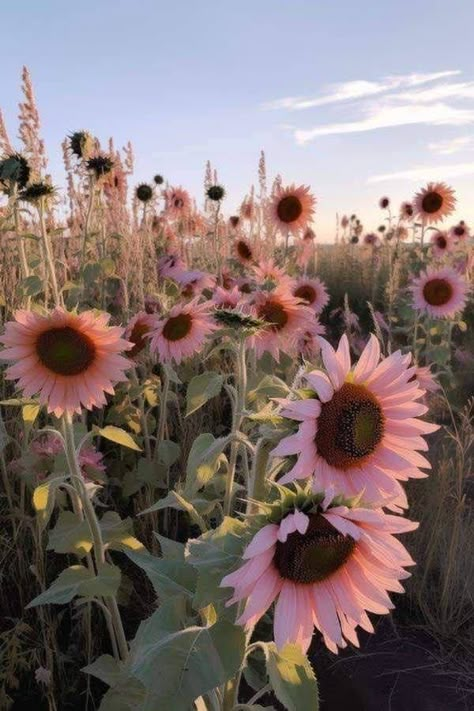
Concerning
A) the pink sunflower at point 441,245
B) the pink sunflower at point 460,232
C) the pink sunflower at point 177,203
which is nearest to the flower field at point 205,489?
the pink sunflower at point 177,203

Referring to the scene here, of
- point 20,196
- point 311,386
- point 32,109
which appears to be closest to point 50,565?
point 20,196

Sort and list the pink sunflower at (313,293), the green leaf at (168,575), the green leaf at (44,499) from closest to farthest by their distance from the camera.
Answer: the green leaf at (168,575) → the green leaf at (44,499) → the pink sunflower at (313,293)

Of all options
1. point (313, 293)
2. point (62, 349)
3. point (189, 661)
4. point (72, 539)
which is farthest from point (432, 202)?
point (189, 661)

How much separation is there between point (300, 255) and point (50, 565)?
13.2ft

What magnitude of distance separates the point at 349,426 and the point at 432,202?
5606mm

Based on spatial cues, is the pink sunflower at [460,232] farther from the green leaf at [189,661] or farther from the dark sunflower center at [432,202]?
the green leaf at [189,661]

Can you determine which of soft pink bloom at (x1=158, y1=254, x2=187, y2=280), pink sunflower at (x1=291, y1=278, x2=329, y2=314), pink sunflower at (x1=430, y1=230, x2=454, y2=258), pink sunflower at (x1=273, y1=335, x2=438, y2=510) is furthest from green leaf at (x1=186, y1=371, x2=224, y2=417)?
pink sunflower at (x1=430, y1=230, x2=454, y2=258)

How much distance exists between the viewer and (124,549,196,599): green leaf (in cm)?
132

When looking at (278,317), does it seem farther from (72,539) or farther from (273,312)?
(72,539)

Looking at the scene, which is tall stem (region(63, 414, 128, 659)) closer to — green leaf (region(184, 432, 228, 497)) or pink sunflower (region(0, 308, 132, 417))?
pink sunflower (region(0, 308, 132, 417))

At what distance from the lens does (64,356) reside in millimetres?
1896

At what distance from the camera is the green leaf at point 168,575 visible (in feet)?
4.32

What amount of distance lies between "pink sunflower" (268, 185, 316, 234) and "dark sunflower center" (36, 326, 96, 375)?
322 centimetres

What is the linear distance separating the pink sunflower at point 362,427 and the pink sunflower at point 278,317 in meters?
1.25
